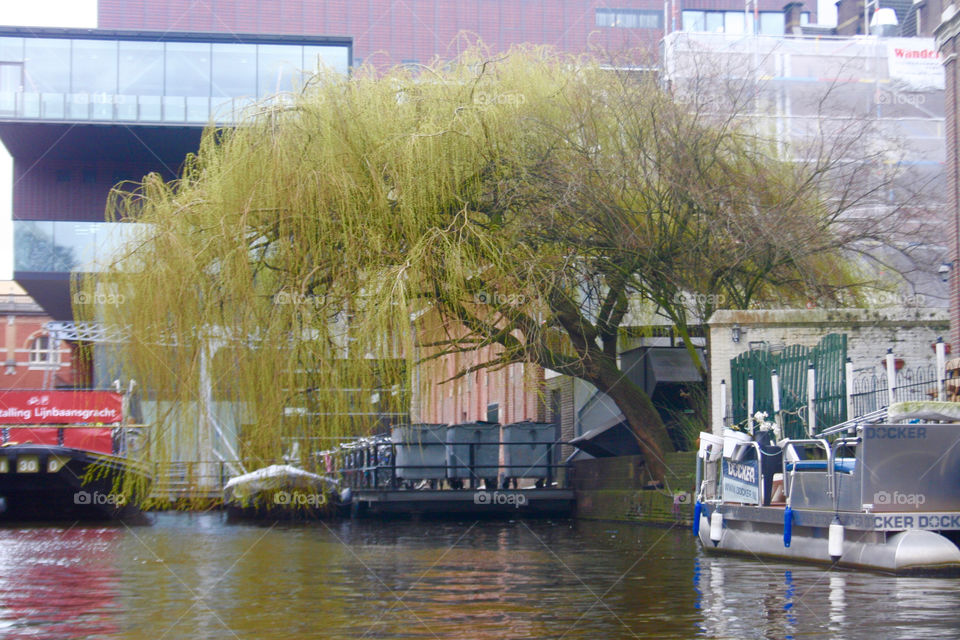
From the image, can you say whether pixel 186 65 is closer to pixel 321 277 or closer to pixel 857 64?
pixel 857 64

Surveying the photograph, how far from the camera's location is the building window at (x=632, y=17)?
7606 centimetres

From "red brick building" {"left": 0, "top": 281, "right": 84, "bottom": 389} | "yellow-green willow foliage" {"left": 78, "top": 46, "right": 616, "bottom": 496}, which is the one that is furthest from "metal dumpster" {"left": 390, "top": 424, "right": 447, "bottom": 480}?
"red brick building" {"left": 0, "top": 281, "right": 84, "bottom": 389}

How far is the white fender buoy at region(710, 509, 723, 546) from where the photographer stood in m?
16.2

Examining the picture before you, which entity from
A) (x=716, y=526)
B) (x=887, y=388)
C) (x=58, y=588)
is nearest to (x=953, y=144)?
(x=887, y=388)

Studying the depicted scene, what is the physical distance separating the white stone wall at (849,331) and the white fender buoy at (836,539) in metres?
6.98

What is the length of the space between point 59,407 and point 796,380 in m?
24.0

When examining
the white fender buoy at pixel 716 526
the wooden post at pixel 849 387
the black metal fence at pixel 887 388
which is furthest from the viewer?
the black metal fence at pixel 887 388

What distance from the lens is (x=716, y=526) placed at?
639 inches

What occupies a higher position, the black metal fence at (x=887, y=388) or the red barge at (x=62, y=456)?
the black metal fence at (x=887, y=388)

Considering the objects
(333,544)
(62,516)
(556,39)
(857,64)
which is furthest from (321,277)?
(556,39)

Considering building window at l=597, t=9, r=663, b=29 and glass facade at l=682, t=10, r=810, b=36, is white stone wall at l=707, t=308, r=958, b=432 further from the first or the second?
building window at l=597, t=9, r=663, b=29

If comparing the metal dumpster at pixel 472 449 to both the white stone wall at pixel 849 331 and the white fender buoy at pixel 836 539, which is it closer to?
the white stone wall at pixel 849 331

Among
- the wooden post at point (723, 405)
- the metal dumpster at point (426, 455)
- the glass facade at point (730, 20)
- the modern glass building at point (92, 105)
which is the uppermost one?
the glass facade at point (730, 20)

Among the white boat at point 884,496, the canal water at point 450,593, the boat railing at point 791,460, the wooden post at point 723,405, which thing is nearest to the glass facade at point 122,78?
the wooden post at point 723,405
